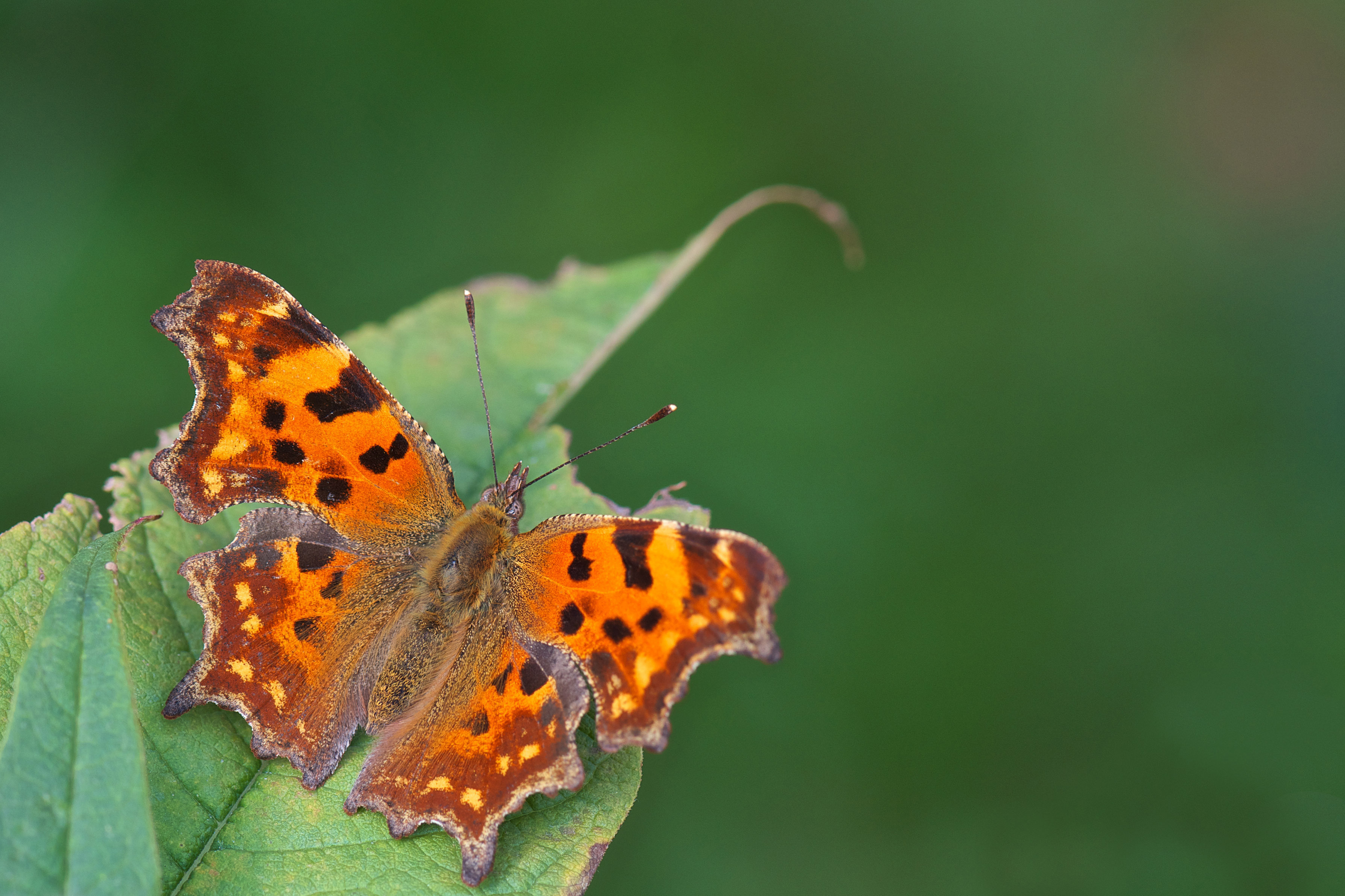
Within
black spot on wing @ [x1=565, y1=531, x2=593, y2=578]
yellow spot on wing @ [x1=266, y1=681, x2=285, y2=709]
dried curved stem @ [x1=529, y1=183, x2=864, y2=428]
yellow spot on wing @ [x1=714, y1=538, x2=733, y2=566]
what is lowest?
yellow spot on wing @ [x1=266, y1=681, x2=285, y2=709]

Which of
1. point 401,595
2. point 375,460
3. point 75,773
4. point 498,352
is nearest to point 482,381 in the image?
point 498,352

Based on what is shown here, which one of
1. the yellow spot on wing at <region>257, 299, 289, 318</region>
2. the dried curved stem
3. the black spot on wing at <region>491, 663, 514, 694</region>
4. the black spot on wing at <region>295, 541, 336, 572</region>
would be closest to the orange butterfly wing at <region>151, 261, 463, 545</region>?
the yellow spot on wing at <region>257, 299, 289, 318</region>

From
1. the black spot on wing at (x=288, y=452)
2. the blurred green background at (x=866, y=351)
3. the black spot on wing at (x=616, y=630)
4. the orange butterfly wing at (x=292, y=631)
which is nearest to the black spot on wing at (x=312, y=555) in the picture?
the orange butterfly wing at (x=292, y=631)

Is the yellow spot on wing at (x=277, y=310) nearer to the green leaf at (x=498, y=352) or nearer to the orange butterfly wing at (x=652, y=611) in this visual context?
the green leaf at (x=498, y=352)

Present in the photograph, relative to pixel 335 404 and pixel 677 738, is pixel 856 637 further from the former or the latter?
pixel 335 404

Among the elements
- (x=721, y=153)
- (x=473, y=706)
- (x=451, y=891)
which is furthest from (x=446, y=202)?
(x=451, y=891)

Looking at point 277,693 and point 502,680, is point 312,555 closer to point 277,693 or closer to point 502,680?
point 277,693

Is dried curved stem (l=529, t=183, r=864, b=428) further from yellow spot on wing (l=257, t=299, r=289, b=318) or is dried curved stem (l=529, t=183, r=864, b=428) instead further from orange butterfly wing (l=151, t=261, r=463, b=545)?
yellow spot on wing (l=257, t=299, r=289, b=318)
